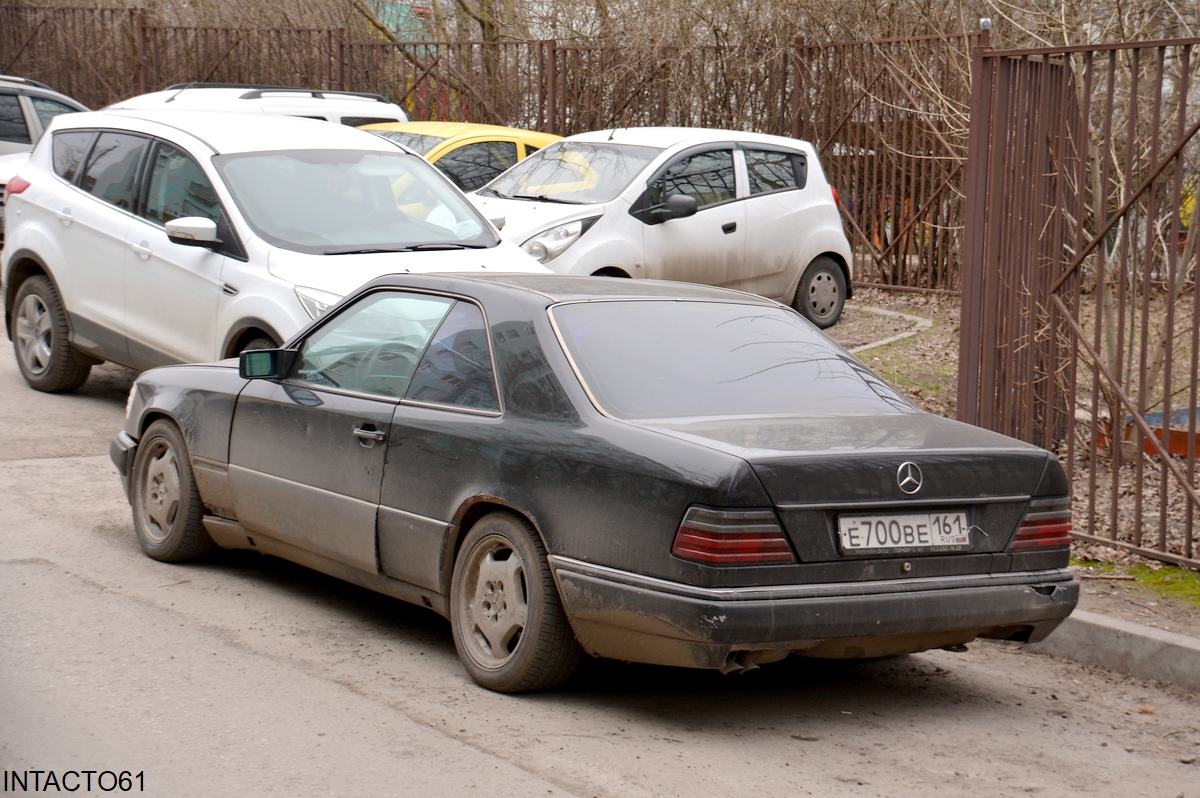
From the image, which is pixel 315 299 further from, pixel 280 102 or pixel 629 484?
pixel 280 102

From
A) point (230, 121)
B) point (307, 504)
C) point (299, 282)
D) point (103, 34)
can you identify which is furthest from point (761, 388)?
point (103, 34)

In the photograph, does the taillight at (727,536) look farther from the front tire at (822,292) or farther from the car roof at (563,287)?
the front tire at (822,292)

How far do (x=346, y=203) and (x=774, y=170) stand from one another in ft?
17.9

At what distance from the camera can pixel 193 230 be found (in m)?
8.44

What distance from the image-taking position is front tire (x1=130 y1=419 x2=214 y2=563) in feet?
21.0

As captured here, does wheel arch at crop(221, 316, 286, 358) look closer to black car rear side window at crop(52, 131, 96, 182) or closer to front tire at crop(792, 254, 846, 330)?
black car rear side window at crop(52, 131, 96, 182)

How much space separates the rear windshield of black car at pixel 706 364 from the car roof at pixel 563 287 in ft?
0.24

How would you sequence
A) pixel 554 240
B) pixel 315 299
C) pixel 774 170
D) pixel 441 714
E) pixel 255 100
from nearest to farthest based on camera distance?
pixel 441 714 < pixel 315 299 < pixel 554 240 < pixel 774 170 < pixel 255 100

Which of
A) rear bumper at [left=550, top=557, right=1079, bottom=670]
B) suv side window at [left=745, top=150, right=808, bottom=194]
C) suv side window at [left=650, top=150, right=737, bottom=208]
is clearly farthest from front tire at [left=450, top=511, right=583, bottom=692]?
suv side window at [left=745, top=150, right=808, bottom=194]

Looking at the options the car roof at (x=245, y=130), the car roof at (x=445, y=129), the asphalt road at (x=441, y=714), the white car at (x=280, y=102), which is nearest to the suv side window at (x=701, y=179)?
the car roof at (x=445, y=129)

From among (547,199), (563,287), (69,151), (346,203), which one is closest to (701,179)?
(547,199)

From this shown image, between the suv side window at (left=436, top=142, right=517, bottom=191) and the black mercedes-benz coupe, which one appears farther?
the suv side window at (left=436, top=142, right=517, bottom=191)

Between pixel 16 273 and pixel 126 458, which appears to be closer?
pixel 126 458

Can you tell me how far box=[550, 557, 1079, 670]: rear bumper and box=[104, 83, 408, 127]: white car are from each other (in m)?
10.9
